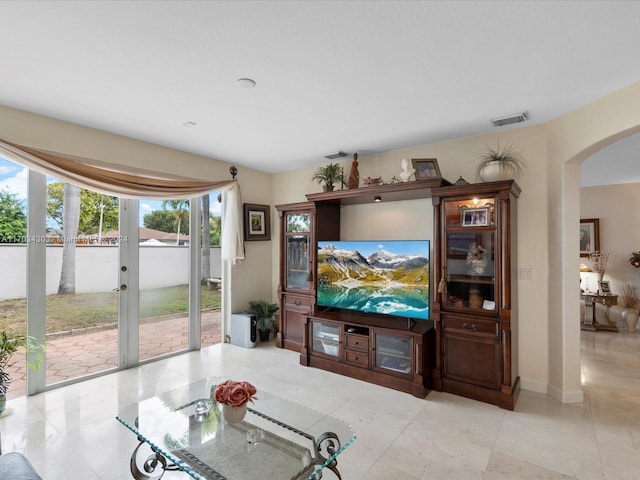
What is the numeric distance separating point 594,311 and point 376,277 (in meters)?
4.33

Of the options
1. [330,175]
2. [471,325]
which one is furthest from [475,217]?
[330,175]

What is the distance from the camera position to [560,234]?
9.32 feet

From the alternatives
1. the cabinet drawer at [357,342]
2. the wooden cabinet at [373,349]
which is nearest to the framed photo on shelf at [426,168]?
the wooden cabinet at [373,349]

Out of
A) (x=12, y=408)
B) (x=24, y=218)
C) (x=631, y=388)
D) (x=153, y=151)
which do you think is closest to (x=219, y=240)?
(x=153, y=151)

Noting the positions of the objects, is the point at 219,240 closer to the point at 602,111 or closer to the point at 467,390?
the point at 467,390

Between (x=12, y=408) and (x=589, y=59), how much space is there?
4.93 m

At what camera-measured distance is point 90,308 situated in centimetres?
336

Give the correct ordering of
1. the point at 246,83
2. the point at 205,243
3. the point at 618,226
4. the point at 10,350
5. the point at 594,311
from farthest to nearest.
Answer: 1. the point at 618,226
2. the point at 594,311
3. the point at 205,243
4. the point at 10,350
5. the point at 246,83

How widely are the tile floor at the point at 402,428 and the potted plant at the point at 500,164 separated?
2036 mm

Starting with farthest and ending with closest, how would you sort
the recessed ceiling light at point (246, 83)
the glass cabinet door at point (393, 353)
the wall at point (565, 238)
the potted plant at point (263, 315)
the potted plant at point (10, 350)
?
the potted plant at point (263, 315), the glass cabinet door at point (393, 353), the wall at point (565, 238), the potted plant at point (10, 350), the recessed ceiling light at point (246, 83)

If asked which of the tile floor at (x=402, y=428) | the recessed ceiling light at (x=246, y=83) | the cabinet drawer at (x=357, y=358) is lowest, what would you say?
the tile floor at (x=402, y=428)

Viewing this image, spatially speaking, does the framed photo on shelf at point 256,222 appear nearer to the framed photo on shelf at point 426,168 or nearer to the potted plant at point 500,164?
the framed photo on shelf at point 426,168

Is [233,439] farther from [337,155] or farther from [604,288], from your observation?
[604,288]

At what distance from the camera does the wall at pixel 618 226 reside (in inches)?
213
